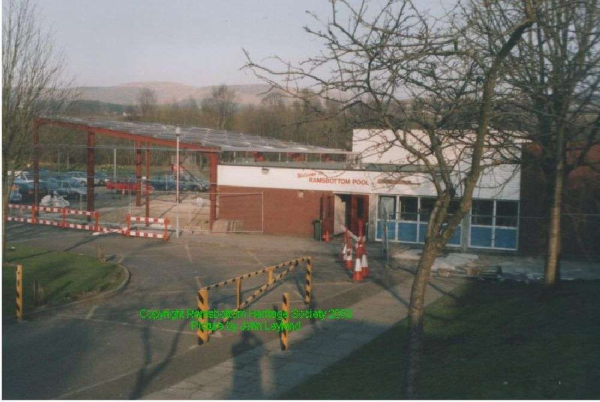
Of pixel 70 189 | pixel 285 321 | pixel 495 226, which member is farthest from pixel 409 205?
pixel 70 189

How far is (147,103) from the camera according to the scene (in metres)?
79.6

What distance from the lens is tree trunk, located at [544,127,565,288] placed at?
11039 millimetres

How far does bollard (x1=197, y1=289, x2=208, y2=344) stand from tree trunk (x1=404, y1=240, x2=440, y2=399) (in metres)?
5.09

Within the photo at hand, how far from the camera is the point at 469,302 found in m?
14.3

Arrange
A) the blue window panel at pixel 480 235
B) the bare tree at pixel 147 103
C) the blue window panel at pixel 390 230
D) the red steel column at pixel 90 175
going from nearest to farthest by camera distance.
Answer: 1. the blue window panel at pixel 480 235
2. the blue window panel at pixel 390 230
3. the red steel column at pixel 90 175
4. the bare tree at pixel 147 103

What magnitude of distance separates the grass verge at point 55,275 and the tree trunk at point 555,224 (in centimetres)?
1028

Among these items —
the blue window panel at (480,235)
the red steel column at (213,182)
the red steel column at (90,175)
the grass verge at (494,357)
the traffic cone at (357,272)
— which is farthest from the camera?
the red steel column at (90,175)

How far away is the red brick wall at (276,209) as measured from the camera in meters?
26.6

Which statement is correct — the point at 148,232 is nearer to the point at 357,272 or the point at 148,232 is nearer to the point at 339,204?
the point at 339,204

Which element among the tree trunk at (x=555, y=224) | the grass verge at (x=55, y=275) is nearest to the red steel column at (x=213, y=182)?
the grass verge at (x=55, y=275)

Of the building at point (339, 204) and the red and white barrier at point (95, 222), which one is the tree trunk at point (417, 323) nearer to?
the building at point (339, 204)

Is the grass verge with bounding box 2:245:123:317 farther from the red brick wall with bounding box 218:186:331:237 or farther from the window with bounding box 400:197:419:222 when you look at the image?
the window with bounding box 400:197:419:222

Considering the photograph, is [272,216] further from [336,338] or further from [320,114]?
[320,114]

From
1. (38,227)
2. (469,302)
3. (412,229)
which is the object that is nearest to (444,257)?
(412,229)
